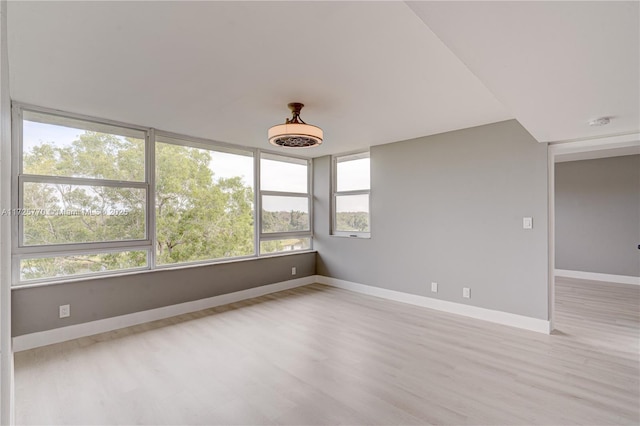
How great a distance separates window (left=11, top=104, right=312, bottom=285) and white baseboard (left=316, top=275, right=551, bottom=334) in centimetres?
170

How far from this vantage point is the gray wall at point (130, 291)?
3027mm

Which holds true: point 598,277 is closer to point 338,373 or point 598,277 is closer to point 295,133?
point 338,373

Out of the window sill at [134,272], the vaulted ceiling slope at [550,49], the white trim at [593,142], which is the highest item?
the vaulted ceiling slope at [550,49]

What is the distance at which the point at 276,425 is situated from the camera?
1899 mm

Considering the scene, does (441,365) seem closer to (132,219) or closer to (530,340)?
(530,340)

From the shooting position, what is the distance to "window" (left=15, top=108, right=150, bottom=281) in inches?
122

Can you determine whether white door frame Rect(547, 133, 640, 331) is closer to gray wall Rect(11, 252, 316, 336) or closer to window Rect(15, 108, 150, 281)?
gray wall Rect(11, 252, 316, 336)

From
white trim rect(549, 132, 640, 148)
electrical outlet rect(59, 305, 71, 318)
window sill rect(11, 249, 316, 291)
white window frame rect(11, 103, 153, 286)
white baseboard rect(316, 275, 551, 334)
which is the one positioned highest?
white trim rect(549, 132, 640, 148)

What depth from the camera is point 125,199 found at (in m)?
3.71

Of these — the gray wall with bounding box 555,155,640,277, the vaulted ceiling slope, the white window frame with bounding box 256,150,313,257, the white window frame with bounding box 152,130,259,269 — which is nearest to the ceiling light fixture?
the vaulted ceiling slope

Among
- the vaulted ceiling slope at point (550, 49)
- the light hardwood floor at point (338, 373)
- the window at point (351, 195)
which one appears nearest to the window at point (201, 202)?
the light hardwood floor at point (338, 373)

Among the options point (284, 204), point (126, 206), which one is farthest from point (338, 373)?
point (284, 204)

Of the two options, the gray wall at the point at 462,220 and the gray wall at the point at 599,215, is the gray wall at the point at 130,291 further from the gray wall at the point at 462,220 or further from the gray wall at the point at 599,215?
the gray wall at the point at 599,215

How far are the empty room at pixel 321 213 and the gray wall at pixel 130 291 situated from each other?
2 cm
